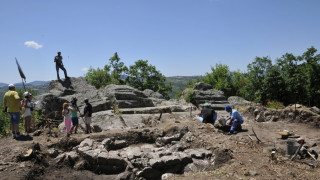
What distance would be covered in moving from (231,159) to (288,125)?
567cm

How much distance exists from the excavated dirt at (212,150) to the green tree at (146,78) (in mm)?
29091

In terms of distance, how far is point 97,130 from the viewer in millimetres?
10289

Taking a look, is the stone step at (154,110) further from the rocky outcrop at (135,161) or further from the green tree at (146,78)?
the green tree at (146,78)

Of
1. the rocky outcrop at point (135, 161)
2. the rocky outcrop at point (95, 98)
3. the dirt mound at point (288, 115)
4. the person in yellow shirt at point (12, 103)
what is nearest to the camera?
the rocky outcrop at point (135, 161)

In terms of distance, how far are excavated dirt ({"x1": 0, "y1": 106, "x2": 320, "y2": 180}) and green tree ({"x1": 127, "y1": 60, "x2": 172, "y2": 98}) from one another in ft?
95.4

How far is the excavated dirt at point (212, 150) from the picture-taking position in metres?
5.90

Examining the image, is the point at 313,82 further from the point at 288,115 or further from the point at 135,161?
the point at 135,161

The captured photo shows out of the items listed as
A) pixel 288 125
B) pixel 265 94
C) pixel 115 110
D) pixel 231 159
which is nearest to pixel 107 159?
pixel 231 159

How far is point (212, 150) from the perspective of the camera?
7.42m

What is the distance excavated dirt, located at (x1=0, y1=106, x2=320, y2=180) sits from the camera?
5898 mm

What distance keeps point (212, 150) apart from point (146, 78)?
32.5m

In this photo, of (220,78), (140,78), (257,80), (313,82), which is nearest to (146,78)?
(140,78)

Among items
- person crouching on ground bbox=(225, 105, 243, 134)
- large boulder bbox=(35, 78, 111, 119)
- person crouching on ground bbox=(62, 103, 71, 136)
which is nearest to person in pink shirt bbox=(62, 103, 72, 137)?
person crouching on ground bbox=(62, 103, 71, 136)

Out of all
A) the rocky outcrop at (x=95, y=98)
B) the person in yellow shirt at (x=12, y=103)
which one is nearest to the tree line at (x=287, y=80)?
the rocky outcrop at (x=95, y=98)
